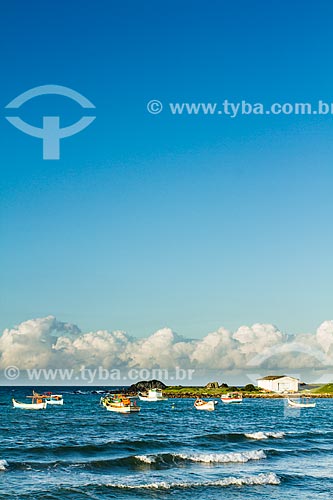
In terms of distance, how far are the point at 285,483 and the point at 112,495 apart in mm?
9400

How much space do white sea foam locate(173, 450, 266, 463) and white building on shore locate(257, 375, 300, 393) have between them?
138596mm

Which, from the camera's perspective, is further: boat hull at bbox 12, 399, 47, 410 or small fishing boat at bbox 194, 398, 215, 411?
small fishing boat at bbox 194, 398, 215, 411

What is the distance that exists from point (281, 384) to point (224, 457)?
14390cm

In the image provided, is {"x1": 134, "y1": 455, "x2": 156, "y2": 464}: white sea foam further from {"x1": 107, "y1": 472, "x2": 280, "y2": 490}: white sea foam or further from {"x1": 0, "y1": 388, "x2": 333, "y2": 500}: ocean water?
{"x1": 107, "y1": 472, "x2": 280, "y2": 490}: white sea foam

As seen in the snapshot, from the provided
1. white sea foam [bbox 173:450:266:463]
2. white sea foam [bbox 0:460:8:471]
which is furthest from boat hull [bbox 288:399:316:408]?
white sea foam [bbox 0:460:8:471]

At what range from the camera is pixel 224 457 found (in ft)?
134

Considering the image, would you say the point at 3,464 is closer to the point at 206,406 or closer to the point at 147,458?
the point at 147,458

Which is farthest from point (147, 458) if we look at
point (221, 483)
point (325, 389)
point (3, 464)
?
point (325, 389)

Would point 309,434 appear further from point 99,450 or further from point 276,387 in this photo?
point 276,387

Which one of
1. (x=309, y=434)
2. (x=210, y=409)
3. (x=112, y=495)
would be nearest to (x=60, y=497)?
(x=112, y=495)

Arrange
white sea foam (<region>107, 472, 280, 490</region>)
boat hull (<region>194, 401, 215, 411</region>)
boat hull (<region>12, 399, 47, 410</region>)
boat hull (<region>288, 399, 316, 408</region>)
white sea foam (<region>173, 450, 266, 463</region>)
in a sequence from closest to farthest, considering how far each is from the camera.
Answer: white sea foam (<region>107, 472, 280, 490</region>) → white sea foam (<region>173, 450, 266, 463</region>) → boat hull (<region>12, 399, 47, 410</region>) → boat hull (<region>194, 401, 215, 411</region>) → boat hull (<region>288, 399, 316, 408</region>)

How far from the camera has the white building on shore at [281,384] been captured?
177375 millimetres

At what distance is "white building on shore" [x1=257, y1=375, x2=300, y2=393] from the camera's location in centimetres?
17738

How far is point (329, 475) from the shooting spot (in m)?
34.2
